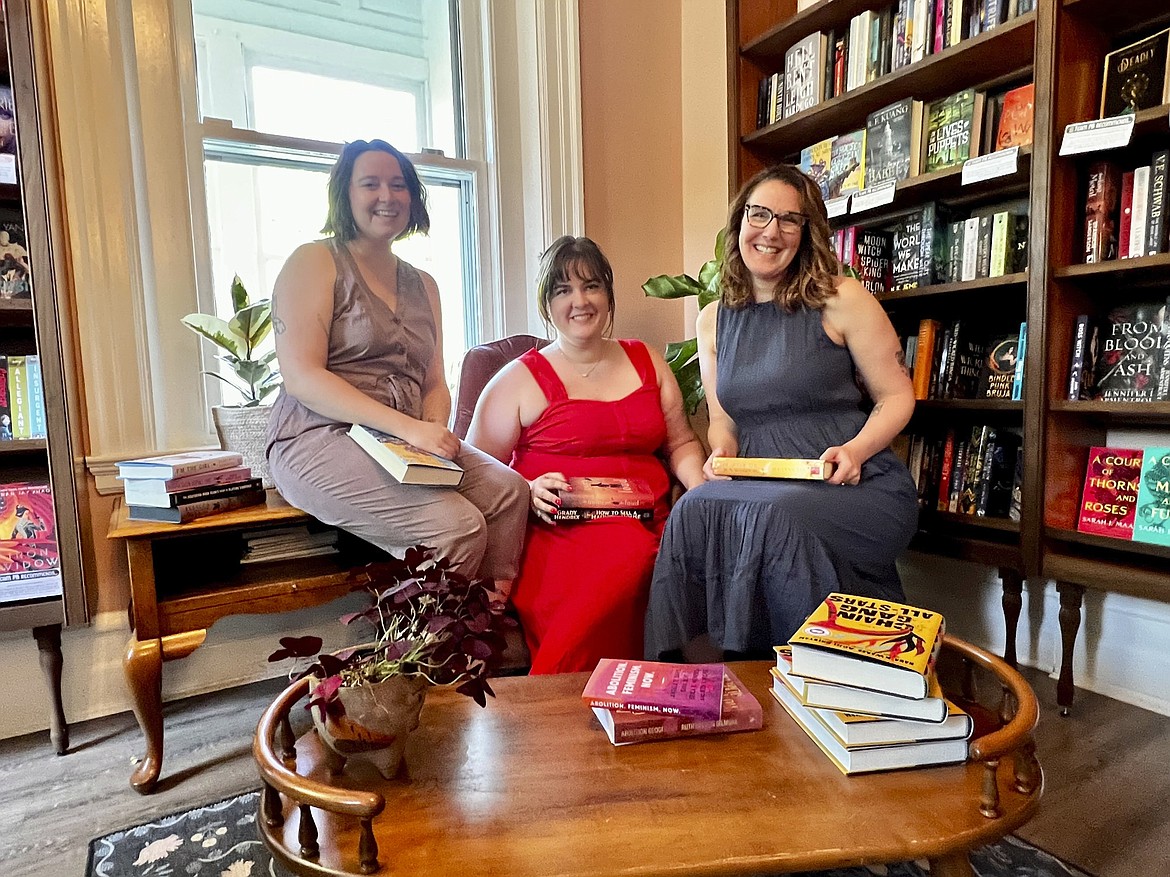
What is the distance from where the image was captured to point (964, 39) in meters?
1.90

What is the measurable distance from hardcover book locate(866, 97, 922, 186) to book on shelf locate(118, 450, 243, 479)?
1873 millimetres

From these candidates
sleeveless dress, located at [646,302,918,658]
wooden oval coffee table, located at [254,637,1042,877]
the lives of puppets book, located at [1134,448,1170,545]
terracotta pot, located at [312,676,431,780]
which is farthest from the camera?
the lives of puppets book, located at [1134,448,1170,545]

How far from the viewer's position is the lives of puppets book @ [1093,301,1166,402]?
1.66 meters

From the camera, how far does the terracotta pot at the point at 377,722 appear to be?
32.9 inches

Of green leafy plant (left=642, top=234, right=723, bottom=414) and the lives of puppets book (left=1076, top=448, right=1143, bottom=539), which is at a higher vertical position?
green leafy plant (left=642, top=234, right=723, bottom=414)

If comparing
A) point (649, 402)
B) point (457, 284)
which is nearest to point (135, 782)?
point (649, 402)

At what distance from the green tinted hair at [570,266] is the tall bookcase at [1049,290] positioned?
0.85 m

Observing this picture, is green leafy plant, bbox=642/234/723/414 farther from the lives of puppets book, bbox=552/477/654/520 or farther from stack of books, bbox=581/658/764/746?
stack of books, bbox=581/658/764/746

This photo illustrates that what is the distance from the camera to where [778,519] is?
145 centimetres

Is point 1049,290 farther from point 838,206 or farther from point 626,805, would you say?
point 626,805

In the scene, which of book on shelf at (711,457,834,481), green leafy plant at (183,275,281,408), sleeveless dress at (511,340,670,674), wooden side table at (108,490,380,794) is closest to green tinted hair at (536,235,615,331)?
sleeveless dress at (511,340,670,674)

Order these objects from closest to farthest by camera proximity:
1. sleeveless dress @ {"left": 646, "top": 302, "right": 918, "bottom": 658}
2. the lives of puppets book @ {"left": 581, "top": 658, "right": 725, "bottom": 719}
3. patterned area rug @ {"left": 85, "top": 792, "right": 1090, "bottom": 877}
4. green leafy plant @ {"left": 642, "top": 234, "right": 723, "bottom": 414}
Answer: the lives of puppets book @ {"left": 581, "top": 658, "right": 725, "bottom": 719}
patterned area rug @ {"left": 85, "top": 792, "right": 1090, "bottom": 877}
sleeveless dress @ {"left": 646, "top": 302, "right": 918, "bottom": 658}
green leafy plant @ {"left": 642, "top": 234, "right": 723, "bottom": 414}

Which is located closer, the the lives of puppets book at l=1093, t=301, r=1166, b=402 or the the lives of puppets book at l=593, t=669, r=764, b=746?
the the lives of puppets book at l=593, t=669, r=764, b=746

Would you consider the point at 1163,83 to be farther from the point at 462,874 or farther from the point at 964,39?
the point at 462,874
